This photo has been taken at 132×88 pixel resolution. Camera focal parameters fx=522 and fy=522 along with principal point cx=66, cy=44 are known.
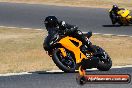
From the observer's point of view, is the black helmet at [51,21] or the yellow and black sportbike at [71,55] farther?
the black helmet at [51,21]

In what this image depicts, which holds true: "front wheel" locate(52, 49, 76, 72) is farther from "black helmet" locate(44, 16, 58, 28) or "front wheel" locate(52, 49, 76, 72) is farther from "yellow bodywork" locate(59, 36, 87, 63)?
"black helmet" locate(44, 16, 58, 28)

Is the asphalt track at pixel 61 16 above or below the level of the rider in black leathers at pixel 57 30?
below

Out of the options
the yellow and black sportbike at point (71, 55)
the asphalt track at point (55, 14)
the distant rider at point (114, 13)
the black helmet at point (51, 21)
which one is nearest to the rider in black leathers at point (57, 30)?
the black helmet at point (51, 21)

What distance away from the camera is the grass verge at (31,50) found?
1538cm

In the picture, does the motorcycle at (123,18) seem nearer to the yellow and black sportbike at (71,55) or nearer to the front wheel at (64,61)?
the yellow and black sportbike at (71,55)

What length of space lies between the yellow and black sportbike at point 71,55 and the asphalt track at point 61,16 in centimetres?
923

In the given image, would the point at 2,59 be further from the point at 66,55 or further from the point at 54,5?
the point at 54,5

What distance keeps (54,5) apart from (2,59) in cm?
1633

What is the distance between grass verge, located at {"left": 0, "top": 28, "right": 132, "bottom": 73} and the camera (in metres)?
15.4

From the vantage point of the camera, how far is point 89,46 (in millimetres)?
14578

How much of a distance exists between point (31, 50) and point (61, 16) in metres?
10.2

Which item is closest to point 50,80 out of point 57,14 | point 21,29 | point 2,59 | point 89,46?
point 89,46

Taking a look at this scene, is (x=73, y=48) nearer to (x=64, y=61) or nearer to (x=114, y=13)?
(x=64, y=61)

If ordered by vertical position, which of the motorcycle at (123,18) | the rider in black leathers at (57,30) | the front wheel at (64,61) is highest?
the rider in black leathers at (57,30)
